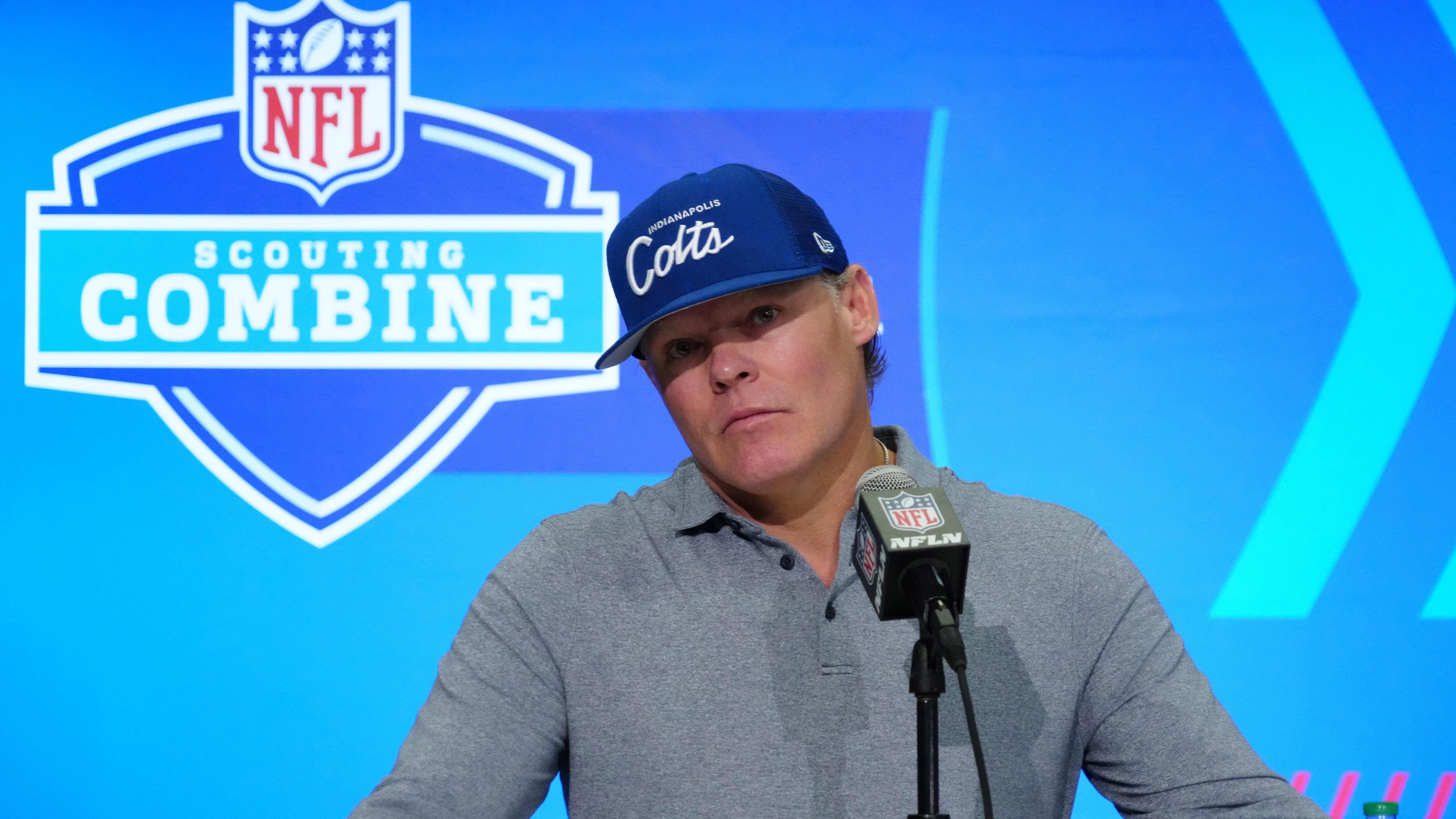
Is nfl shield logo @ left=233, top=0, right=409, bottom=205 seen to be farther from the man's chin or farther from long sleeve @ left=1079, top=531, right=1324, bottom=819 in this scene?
long sleeve @ left=1079, top=531, right=1324, bottom=819

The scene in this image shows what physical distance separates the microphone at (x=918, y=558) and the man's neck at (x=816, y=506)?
51cm

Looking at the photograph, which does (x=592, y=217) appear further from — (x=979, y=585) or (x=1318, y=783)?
(x=1318, y=783)

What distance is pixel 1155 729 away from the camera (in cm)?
133

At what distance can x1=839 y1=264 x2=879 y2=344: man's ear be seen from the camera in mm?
1541

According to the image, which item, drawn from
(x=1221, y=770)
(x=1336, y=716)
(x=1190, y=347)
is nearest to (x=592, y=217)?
(x=1190, y=347)

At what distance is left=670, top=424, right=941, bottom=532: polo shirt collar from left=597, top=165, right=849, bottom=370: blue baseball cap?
188 mm

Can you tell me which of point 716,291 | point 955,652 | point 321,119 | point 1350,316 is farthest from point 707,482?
point 1350,316

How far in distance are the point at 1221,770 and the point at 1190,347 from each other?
49.1 inches

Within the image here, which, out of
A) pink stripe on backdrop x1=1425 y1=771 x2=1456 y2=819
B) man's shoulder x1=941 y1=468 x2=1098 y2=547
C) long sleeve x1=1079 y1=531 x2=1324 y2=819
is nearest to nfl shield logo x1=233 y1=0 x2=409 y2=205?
man's shoulder x1=941 y1=468 x2=1098 y2=547

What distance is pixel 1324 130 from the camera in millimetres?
2359

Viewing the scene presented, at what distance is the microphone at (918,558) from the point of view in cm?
91

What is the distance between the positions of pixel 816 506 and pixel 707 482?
14 centimetres

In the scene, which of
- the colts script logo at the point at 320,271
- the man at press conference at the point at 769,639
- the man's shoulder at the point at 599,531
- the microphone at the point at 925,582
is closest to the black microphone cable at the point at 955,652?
the microphone at the point at 925,582

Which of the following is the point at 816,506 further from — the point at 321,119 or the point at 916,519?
the point at 321,119
